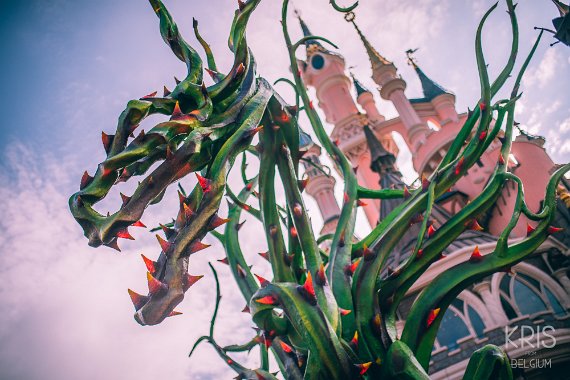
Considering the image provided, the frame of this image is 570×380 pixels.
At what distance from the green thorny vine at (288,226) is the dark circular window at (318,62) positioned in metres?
21.0

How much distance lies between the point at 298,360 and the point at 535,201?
45.9 ft

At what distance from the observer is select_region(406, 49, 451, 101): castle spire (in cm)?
2399

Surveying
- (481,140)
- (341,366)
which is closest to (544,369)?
(481,140)

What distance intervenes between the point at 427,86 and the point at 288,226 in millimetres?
23898

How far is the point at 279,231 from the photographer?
2525mm

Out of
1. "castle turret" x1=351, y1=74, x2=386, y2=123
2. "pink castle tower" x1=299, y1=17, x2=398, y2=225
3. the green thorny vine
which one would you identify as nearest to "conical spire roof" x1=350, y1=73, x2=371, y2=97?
"castle turret" x1=351, y1=74, x2=386, y2=123

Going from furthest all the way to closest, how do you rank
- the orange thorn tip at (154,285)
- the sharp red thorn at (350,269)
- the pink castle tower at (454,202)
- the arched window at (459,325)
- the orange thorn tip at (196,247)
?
the arched window at (459,325)
the pink castle tower at (454,202)
the sharp red thorn at (350,269)
the orange thorn tip at (196,247)
the orange thorn tip at (154,285)

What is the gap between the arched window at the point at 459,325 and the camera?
10461 mm

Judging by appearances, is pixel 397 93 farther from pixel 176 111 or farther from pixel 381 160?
pixel 176 111

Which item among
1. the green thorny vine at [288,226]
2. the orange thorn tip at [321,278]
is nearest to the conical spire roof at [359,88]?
the green thorny vine at [288,226]

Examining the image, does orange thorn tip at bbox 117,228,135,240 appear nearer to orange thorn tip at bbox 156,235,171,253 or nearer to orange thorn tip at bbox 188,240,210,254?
orange thorn tip at bbox 156,235,171,253

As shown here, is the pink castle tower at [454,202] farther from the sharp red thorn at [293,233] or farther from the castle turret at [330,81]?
the sharp red thorn at [293,233]

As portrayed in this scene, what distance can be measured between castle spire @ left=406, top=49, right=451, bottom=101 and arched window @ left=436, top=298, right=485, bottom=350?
15.4 metres

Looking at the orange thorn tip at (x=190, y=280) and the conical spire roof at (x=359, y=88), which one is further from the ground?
the conical spire roof at (x=359, y=88)
